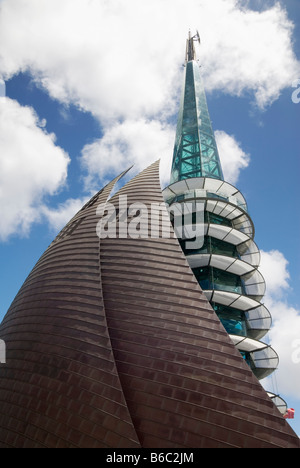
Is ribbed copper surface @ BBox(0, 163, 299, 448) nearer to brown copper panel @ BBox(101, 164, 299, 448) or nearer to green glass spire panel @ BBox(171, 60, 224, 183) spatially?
brown copper panel @ BBox(101, 164, 299, 448)

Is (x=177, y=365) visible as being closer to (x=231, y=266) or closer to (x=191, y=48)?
(x=231, y=266)

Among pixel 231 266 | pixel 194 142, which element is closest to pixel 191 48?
pixel 194 142

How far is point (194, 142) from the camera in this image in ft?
116

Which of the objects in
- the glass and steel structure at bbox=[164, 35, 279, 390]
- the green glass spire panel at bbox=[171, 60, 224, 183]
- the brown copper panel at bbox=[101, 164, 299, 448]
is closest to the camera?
the brown copper panel at bbox=[101, 164, 299, 448]

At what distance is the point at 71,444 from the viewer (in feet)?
36.8

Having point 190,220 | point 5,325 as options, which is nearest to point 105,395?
point 5,325

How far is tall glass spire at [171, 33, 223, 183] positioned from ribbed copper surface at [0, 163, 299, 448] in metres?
17.6

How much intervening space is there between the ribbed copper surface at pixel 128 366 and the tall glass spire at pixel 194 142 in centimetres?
1759

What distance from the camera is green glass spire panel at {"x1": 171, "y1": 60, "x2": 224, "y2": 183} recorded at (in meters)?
33.5

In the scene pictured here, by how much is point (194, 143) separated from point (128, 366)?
27138 millimetres

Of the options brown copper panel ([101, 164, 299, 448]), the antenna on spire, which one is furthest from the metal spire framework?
the antenna on spire

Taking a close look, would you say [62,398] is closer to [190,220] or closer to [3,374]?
[3,374]

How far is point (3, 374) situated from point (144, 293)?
7.00 meters

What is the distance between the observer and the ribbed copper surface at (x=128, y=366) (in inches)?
427
